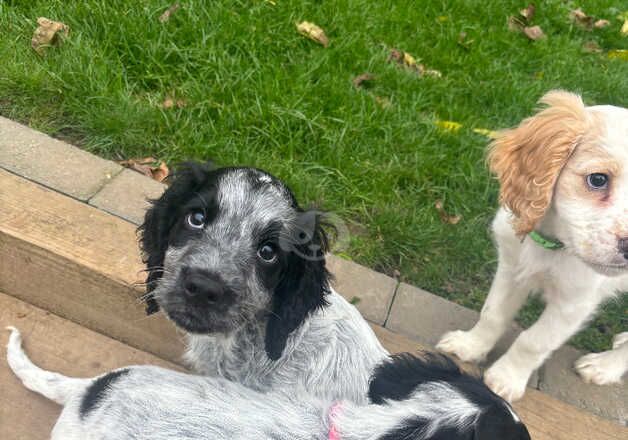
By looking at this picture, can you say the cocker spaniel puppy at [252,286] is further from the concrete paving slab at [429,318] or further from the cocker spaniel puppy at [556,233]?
the cocker spaniel puppy at [556,233]

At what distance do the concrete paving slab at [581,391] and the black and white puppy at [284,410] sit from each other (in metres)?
1.62

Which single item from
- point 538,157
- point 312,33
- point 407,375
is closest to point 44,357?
point 407,375

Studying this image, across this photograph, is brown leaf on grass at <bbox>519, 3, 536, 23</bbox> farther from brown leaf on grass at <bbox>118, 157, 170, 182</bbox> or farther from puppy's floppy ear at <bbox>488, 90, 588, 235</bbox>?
brown leaf on grass at <bbox>118, 157, 170, 182</bbox>

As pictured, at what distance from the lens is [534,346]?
117 inches

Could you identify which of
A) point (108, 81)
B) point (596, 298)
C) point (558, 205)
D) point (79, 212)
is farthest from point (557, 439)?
point (108, 81)

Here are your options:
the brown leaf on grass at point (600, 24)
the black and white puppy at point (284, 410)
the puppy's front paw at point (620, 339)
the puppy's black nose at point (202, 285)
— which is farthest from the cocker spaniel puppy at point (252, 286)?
the brown leaf on grass at point (600, 24)

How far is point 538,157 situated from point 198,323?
5.56 ft

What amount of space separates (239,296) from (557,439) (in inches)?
71.1

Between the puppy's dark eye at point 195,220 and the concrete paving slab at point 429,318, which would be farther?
the concrete paving slab at point 429,318

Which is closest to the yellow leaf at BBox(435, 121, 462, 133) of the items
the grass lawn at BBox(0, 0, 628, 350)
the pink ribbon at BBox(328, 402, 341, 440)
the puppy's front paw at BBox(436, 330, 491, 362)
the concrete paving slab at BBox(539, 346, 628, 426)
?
the grass lawn at BBox(0, 0, 628, 350)

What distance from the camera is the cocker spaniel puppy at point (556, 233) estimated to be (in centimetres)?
242

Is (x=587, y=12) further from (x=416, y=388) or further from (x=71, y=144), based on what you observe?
(x=416, y=388)

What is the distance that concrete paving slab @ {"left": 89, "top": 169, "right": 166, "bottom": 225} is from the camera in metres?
3.25

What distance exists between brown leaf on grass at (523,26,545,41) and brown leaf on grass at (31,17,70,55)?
4211 mm
